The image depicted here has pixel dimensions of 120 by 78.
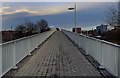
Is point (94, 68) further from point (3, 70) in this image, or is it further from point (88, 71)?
point (3, 70)

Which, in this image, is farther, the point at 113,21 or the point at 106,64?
the point at 113,21

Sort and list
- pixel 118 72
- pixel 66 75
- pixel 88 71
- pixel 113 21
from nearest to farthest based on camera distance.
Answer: pixel 118 72, pixel 66 75, pixel 88 71, pixel 113 21

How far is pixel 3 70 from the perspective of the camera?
1016 cm

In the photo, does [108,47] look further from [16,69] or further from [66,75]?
[16,69]

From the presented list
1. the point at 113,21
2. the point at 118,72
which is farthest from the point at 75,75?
the point at 113,21

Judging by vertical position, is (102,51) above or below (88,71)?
above

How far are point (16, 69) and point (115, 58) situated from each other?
4412 millimetres

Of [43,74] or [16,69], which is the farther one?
[16,69]

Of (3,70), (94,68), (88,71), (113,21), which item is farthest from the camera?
(113,21)

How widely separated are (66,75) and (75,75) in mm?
330

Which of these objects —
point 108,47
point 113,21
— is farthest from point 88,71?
point 113,21

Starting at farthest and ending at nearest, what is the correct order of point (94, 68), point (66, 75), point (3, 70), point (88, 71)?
1. point (94, 68)
2. point (88, 71)
3. point (66, 75)
4. point (3, 70)

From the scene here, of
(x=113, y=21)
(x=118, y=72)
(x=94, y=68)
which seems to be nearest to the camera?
(x=118, y=72)

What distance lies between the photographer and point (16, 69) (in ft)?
40.0
